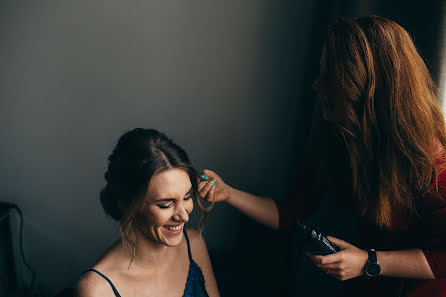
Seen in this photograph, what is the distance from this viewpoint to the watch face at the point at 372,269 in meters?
1.03

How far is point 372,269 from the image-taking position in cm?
103

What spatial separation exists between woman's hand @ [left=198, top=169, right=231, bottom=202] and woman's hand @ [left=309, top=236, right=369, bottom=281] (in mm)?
365

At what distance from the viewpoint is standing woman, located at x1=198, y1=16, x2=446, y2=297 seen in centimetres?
94

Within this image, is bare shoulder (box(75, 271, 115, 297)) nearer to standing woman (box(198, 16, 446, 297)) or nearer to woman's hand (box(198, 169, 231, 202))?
woman's hand (box(198, 169, 231, 202))

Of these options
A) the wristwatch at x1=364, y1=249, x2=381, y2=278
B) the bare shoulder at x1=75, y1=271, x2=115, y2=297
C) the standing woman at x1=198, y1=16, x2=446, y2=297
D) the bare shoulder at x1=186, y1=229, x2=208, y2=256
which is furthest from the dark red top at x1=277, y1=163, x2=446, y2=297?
the bare shoulder at x1=75, y1=271, x2=115, y2=297

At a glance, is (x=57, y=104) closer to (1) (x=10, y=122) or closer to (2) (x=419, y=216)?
(1) (x=10, y=122)

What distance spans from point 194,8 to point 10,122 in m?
1.03

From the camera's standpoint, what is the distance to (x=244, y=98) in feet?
5.20

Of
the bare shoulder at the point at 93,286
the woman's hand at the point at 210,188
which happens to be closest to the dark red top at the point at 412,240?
the woman's hand at the point at 210,188

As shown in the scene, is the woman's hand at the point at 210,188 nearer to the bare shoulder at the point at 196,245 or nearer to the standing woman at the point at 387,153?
the bare shoulder at the point at 196,245

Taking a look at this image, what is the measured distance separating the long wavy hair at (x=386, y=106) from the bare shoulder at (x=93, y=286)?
0.80 metres

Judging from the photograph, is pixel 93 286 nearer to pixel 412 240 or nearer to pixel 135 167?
pixel 135 167

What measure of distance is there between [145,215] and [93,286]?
0.25 metres

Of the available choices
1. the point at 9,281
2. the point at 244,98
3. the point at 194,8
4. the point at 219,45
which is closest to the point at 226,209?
the point at 244,98
